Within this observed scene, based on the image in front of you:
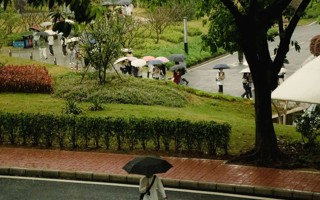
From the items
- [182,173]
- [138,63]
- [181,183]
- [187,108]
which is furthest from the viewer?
[138,63]

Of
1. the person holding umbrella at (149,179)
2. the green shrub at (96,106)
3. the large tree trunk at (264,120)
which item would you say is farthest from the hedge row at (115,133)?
the person holding umbrella at (149,179)

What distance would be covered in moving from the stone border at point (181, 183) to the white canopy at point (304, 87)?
374cm

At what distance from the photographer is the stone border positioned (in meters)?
11.7

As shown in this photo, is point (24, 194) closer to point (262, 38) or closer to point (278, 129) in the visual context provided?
point (262, 38)

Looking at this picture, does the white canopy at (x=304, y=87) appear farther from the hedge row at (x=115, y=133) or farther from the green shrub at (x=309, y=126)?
the hedge row at (x=115, y=133)

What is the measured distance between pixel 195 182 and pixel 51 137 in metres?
4.67

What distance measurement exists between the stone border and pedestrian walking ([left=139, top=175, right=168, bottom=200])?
3.01m

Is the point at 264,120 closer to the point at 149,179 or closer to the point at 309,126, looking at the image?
the point at 309,126

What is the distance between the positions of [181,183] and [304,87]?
4.75 meters

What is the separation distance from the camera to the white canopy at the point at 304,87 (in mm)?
15125

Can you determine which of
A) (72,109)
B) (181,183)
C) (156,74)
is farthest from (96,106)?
(156,74)

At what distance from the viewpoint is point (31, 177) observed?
13.7 meters

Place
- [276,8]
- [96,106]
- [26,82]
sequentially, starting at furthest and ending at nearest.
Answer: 1. [26,82]
2. [96,106]
3. [276,8]

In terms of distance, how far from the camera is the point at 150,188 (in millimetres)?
9477
